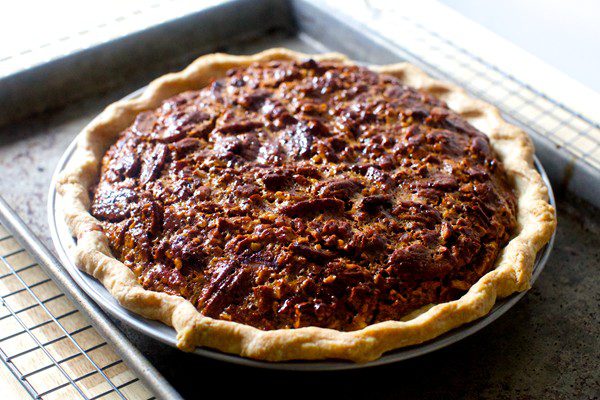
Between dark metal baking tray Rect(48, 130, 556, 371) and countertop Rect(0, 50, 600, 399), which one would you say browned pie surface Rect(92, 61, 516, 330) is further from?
countertop Rect(0, 50, 600, 399)

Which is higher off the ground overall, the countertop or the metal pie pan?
the metal pie pan

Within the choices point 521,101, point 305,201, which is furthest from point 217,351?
point 521,101

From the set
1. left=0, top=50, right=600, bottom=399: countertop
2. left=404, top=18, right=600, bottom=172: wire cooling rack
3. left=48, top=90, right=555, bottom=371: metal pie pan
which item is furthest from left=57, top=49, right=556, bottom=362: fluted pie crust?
left=404, top=18, right=600, bottom=172: wire cooling rack

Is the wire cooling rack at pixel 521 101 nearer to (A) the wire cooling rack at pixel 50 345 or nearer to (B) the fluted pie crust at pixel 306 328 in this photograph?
(B) the fluted pie crust at pixel 306 328

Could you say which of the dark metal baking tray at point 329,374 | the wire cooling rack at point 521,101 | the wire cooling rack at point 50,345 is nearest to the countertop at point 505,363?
the dark metal baking tray at point 329,374

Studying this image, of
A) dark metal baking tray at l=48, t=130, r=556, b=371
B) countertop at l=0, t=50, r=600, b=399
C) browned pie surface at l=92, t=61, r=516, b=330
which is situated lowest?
countertop at l=0, t=50, r=600, b=399

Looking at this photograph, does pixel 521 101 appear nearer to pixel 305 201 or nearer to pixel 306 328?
pixel 305 201
